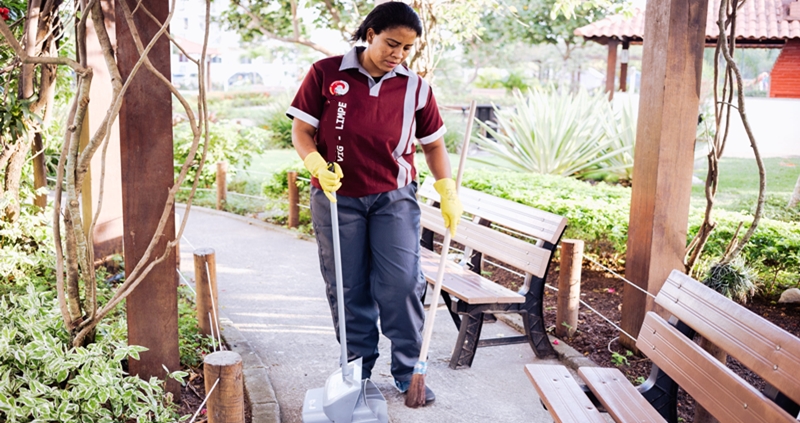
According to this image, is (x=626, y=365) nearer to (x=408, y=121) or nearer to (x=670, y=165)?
(x=670, y=165)

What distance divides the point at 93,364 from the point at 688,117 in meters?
3.05

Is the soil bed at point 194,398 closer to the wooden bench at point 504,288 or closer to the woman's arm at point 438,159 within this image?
the wooden bench at point 504,288

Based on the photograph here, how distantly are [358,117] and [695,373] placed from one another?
1604mm

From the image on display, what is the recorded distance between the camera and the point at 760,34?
10969 mm

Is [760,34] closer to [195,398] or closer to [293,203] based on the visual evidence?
[293,203]

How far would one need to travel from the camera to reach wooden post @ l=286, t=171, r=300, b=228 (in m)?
7.37

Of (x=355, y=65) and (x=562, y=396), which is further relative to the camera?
(x=355, y=65)

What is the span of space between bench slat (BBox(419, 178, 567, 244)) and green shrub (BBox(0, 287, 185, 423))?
203 cm

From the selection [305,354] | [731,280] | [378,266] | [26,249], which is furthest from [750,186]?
[26,249]

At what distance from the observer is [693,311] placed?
8.52 feet

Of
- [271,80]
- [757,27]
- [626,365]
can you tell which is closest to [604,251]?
[626,365]

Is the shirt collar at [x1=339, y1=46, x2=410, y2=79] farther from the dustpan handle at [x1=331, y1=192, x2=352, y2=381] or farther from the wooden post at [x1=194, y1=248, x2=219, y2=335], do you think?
the wooden post at [x1=194, y1=248, x2=219, y2=335]

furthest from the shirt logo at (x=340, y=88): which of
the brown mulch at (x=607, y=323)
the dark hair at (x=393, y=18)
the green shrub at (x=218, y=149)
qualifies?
the green shrub at (x=218, y=149)

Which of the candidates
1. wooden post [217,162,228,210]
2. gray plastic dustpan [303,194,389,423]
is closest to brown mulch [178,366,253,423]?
gray plastic dustpan [303,194,389,423]
